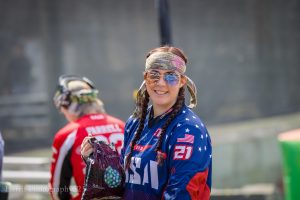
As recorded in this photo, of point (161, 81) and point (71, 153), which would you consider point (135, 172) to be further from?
point (71, 153)

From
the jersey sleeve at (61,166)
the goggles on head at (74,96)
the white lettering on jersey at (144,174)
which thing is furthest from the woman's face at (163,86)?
the goggles on head at (74,96)

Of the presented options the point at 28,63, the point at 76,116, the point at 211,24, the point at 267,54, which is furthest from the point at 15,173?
the point at 267,54

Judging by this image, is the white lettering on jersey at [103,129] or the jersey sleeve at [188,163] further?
the white lettering on jersey at [103,129]

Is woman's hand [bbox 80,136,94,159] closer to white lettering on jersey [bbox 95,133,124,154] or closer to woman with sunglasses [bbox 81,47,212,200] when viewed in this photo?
woman with sunglasses [bbox 81,47,212,200]

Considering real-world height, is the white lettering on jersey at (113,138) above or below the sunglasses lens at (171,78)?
below

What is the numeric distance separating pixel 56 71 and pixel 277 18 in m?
4.30

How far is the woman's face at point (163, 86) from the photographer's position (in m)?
3.66

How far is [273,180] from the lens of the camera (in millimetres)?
10281

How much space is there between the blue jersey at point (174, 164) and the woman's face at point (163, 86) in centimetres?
7

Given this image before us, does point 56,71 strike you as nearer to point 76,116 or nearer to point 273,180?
point 273,180

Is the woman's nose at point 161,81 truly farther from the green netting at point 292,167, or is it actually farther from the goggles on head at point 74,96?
the green netting at point 292,167

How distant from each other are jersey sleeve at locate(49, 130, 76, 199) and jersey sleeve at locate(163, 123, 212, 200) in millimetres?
1574

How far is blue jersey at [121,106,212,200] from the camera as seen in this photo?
11.3ft

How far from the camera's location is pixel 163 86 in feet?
12.0
